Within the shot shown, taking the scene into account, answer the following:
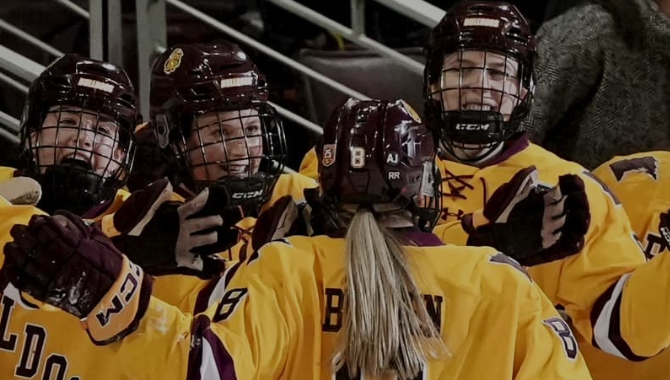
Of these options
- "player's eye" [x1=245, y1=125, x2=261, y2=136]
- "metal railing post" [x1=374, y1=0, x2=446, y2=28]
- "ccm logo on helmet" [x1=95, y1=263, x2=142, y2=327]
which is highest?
"metal railing post" [x1=374, y1=0, x2=446, y2=28]

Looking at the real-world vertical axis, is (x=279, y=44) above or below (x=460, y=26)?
below

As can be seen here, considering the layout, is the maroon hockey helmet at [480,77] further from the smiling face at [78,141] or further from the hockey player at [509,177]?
the smiling face at [78,141]

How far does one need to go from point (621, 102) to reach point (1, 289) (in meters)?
1.50

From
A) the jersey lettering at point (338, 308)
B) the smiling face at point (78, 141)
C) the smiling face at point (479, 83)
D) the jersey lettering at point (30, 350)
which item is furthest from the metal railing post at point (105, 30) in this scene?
the jersey lettering at point (338, 308)

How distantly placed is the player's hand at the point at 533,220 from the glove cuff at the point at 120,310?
642 millimetres

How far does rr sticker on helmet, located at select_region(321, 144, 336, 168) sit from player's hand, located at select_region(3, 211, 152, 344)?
Result: 32 cm

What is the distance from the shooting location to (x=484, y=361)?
1593 mm

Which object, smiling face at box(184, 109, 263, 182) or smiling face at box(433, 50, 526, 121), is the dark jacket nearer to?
smiling face at box(433, 50, 526, 121)

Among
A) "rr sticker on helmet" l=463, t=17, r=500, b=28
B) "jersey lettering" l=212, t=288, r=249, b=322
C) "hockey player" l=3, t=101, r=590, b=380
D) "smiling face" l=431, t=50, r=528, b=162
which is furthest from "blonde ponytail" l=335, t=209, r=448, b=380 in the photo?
"rr sticker on helmet" l=463, t=17, r=500, b=28

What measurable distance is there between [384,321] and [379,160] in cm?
22

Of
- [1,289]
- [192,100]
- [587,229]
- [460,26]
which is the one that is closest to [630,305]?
[587,229]

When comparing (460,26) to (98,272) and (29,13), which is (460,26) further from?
(29,13)

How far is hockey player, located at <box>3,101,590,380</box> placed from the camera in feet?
4.91

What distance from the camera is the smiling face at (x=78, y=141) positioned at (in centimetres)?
195
